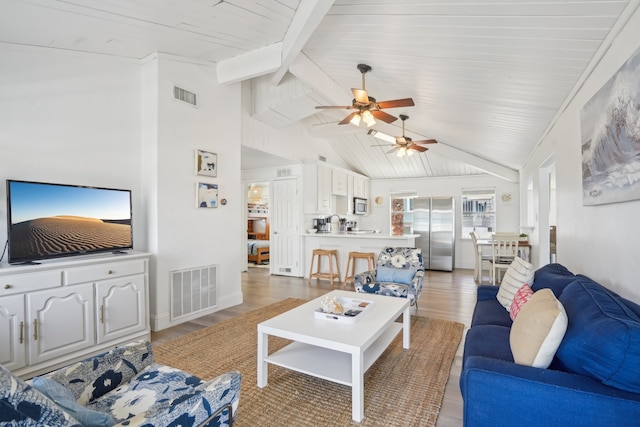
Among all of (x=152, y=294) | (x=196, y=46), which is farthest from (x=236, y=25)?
(x=152, y=294)

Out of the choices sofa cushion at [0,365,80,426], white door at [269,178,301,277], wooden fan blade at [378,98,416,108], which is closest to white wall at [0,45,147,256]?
sofa cushion at [0,365,80,426]

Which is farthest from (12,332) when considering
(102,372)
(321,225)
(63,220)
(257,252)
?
(257,252)

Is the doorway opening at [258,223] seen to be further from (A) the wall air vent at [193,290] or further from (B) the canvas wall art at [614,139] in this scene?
(B) the canvas wall art at [614,139]

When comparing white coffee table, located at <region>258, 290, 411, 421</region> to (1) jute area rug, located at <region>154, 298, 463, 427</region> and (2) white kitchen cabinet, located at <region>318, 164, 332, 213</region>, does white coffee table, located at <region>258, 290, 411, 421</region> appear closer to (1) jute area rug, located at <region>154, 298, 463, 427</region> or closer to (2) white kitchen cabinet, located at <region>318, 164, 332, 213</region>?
(1) jute area rug, located at <region>154, 298, 463, 427</region>

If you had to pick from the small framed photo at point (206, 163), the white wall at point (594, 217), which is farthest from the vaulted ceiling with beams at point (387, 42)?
the small framed photo at point (206, 163)

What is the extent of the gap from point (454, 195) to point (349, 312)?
663 cm

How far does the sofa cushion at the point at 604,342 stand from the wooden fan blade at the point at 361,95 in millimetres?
2518

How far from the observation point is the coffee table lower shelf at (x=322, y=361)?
2.08m

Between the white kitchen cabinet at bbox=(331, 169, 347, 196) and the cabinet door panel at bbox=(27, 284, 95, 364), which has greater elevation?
the white kitchen cabinet at bbox=(331, 169, 347, 196)

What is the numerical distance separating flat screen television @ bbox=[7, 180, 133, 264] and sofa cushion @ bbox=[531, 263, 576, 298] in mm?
3731

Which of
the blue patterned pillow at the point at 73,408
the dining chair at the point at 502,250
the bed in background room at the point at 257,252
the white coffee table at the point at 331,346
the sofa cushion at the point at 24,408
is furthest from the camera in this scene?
the bed in background room at the point at 257,252

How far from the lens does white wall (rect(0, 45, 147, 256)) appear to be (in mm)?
2684

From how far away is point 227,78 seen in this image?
161 inches

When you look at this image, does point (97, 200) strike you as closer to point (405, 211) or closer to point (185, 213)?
point (185, 213)
